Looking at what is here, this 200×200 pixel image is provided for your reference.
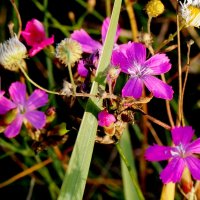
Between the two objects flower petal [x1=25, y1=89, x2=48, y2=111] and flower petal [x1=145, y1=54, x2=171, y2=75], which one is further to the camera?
flower petal [x1=25, y1=89, x2=48, y2=111]

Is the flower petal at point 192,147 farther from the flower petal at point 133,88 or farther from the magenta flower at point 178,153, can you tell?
the flower petal at point 133,88

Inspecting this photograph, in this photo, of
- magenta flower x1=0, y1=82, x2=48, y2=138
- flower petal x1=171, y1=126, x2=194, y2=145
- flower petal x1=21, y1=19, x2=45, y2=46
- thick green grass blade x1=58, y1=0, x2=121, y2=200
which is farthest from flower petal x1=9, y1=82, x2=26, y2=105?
flower petal x1=171, y1=126, x2=194, y2=145

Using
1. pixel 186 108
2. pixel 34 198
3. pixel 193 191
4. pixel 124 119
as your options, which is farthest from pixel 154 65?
pixel 34 198

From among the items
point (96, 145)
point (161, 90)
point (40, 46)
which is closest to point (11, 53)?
point (40, 46)

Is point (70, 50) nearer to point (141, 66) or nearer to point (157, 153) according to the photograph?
point (141, 66)

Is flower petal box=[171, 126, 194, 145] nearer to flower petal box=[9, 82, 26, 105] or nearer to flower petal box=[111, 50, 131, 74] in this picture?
flower petal box=[111, 50, 131, 74]

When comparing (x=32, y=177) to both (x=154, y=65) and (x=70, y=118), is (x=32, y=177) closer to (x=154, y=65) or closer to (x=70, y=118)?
(x=70, y=118)
